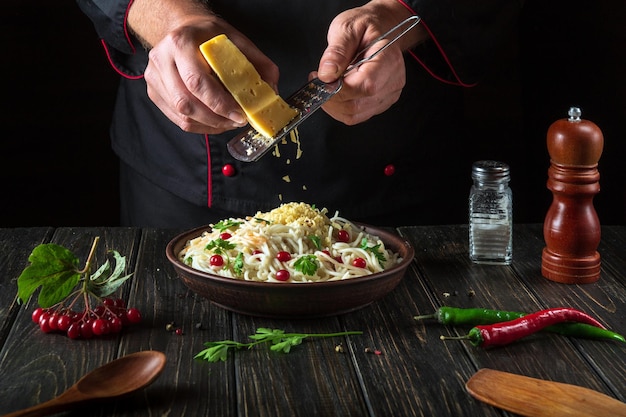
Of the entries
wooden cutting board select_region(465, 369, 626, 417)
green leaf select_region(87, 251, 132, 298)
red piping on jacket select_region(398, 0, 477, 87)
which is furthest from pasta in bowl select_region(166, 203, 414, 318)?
red piping on jacket select_region(398, 0, 477, 87)

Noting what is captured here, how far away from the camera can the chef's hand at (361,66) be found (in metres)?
2.01

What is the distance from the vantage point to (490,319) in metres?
1.72

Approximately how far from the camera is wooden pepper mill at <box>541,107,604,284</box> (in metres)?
1.92

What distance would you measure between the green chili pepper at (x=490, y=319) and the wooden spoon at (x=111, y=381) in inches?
22.1

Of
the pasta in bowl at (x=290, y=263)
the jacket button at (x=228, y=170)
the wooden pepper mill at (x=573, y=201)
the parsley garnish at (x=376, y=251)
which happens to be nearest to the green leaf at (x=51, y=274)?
the pasta in bowl at (x=290, y=263)

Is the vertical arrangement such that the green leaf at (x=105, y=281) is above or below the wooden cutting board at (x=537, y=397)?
below

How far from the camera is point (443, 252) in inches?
86.0

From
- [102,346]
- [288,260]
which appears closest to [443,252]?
[288,260]

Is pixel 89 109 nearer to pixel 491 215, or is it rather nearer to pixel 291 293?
pixel 491 215

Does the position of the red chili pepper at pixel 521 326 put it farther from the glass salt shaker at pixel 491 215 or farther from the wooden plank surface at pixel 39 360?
the wooden plank surface at pixel 39 360

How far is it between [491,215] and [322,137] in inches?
25.3

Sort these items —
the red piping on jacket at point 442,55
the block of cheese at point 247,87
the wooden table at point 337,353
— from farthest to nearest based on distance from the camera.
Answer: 1. the red piping on jacket at point 442,55
2. the block of cheese at point 247,87
3. the wooden table at point 337,353

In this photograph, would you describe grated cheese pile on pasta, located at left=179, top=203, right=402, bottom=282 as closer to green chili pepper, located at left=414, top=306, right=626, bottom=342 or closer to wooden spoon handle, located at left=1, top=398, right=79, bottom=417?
green chili pepper, located at left=414, top=306, right=626, bottom=342

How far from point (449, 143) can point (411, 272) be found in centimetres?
83
